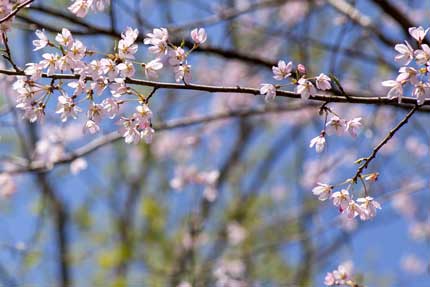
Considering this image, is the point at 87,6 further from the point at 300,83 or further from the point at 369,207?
the point at 369,207

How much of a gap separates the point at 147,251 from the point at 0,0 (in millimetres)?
5473

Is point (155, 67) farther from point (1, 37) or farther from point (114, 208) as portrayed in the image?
point (114, 208)

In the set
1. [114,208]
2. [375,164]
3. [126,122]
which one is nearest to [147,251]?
[114,208]

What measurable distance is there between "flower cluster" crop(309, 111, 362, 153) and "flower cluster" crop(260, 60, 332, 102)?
0.08 m

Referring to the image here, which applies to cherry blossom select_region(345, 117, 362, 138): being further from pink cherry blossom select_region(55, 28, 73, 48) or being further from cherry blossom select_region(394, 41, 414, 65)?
pink cherry blossom select_region(55, 28, 73, 48)

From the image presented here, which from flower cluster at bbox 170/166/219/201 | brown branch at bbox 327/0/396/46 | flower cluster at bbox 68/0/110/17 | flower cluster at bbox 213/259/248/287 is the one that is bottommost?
flower cluster at bbox 68/0/110/17

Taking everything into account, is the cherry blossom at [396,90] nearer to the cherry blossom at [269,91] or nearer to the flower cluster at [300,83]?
the flower cluster at [300,83]

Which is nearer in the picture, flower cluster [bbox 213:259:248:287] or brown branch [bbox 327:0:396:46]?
brown branch [bbox 327:0:396:46]

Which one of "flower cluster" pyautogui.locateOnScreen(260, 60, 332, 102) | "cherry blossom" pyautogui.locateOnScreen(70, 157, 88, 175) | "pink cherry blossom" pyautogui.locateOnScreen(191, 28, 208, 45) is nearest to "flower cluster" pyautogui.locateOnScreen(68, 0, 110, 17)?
"pink cherry blossom" pyautogui.locateOnScreen(191, 28, 208, 45)

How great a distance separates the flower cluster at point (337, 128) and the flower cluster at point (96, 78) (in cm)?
44

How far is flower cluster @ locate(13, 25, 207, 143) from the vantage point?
75.1 inches

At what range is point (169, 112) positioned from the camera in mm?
8156

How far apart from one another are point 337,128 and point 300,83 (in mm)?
210

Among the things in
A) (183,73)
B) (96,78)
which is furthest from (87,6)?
(183,73)
